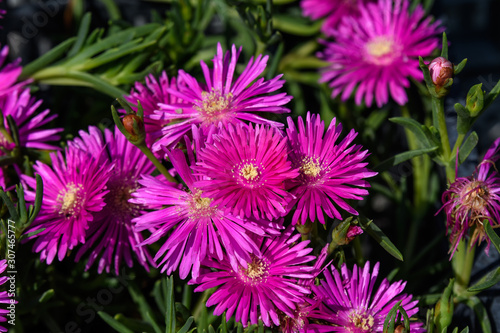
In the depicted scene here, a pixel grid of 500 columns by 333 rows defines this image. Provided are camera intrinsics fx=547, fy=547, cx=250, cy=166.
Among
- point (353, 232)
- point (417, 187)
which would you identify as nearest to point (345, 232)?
point (353, 232)

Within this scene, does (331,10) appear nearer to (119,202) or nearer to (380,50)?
(380,50)

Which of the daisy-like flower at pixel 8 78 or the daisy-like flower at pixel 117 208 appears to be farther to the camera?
the daisy-like flower at pixel 8 78

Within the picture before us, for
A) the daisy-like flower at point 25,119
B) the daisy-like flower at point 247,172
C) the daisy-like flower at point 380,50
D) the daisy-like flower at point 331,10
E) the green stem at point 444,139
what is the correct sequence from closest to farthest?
the daisy-like flower at point 247,172, the green stem at point 444,139, the daisy-like flower at point 25,119, the daisy-like flower at point 380,50, the daisy-like flower at point 331,10

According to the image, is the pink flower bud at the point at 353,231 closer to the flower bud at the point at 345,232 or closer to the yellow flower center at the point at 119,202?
the flower bud at the point at 345,232

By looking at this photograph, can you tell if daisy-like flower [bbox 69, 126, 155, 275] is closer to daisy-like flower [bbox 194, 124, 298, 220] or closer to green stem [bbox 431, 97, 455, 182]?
daisy-like flower [bbox 194, 124, 298, 220]

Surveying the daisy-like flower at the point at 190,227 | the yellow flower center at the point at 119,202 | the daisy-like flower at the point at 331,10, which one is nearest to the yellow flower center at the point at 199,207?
the daisy-like flower at the point at 190,227

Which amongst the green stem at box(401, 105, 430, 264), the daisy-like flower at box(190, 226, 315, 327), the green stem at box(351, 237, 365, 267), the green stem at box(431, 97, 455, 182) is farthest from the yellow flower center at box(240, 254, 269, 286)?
the green stem at box(401, 105, 430, 264)

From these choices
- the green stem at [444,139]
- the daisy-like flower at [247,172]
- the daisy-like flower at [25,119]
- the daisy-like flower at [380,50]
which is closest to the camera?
the daisy-like flower at [247,172]
